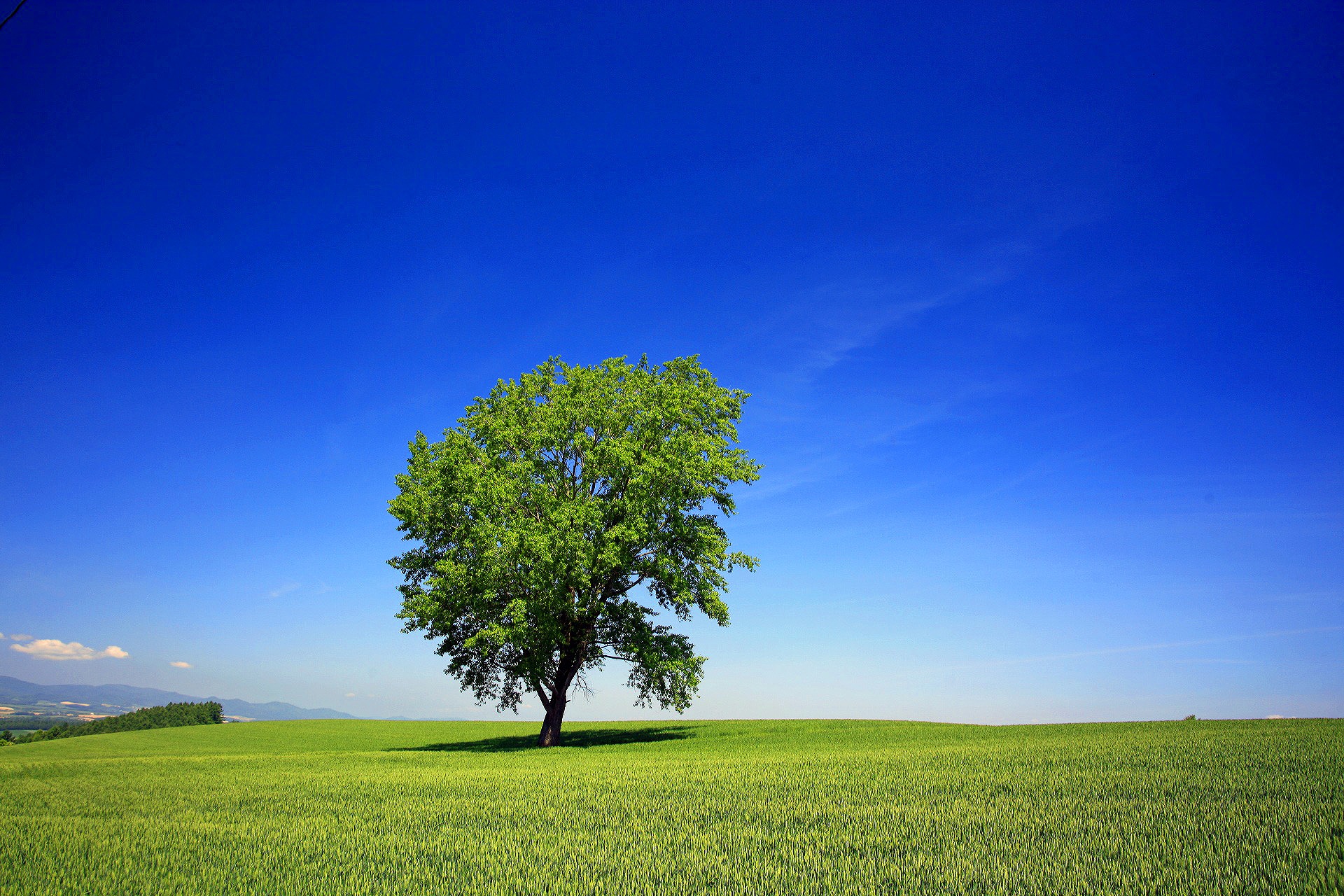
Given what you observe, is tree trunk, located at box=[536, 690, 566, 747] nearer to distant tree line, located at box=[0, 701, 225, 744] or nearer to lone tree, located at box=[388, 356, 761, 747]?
lone tree, located at box=[388, 356, 761, 747]

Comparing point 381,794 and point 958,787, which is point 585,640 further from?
point 958,787

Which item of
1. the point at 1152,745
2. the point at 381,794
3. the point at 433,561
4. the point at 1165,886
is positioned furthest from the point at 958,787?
the point at 433,561

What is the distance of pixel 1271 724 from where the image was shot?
64.6 feet

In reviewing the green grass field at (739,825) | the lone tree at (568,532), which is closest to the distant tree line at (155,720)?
the lone tree at (568,532)

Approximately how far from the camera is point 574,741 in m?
31.1

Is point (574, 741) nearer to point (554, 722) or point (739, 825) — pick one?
point (554, 722)

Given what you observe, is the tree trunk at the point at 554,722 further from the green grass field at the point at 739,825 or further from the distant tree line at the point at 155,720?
the distant tree line at the point at 155,720

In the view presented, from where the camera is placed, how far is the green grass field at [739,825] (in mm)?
5828

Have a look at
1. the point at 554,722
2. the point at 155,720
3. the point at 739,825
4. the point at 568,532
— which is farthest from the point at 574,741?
the point at 155,720

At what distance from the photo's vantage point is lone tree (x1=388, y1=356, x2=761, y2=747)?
2509 cm

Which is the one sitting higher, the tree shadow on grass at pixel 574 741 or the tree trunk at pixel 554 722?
the tree trunk at pixel 554 722

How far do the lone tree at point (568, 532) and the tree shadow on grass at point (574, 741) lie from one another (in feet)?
5.93

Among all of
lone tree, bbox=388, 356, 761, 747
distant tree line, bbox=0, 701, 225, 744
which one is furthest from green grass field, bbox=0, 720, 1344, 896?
distant tree line, bbox=0, 701, 225, 744

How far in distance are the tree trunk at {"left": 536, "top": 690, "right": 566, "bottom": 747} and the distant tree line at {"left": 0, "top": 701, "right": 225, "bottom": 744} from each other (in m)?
48.2
